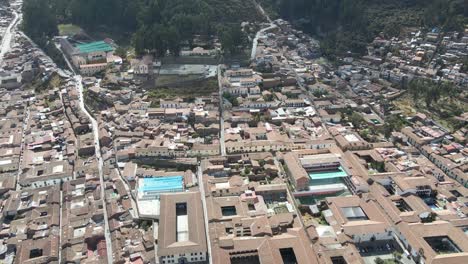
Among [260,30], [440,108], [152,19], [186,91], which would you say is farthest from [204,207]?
[260,30]

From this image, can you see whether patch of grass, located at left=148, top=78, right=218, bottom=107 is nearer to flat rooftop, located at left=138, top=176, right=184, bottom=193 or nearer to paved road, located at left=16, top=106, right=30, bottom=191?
paved road, located at left=16, top=106, right=30, bottom=191

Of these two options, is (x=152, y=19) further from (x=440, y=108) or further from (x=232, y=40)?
(x=440, y=108)

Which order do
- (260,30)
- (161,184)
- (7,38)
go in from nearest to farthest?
(161,184)
(7,38)
(260,30)

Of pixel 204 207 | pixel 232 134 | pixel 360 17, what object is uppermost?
pixel 360 17

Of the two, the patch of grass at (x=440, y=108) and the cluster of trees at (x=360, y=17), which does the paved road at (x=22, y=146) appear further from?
the cluster of trees at (x=360, y=17)

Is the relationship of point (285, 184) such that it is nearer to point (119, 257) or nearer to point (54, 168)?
point (119, 257)

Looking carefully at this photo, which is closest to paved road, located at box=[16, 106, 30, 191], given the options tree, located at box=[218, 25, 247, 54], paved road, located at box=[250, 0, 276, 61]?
tree, located at box=[218, 25, 247, 54]

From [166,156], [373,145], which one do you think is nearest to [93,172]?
[166,156]
